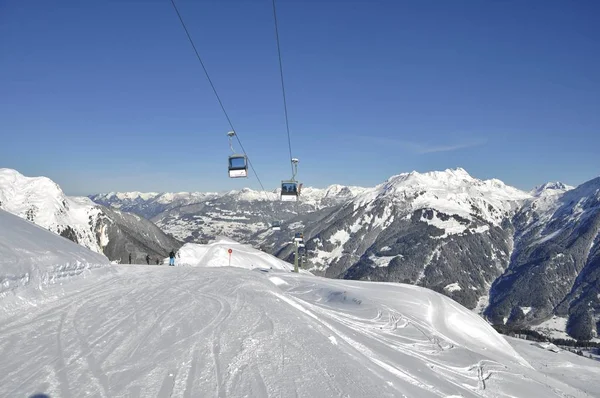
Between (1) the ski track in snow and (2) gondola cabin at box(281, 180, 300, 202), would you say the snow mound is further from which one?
(1) the ski track in snow

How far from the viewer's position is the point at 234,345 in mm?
10711

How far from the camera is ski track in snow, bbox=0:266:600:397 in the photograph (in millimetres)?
8453

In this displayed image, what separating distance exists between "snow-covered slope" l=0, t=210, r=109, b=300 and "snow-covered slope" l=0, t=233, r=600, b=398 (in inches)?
Answer: 34.8

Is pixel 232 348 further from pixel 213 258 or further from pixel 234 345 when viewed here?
pixel 213 258

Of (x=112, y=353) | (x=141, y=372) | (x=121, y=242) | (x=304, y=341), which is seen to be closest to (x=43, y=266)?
(x=112, y=353)

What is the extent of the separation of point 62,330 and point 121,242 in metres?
205

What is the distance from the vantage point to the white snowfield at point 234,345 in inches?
335

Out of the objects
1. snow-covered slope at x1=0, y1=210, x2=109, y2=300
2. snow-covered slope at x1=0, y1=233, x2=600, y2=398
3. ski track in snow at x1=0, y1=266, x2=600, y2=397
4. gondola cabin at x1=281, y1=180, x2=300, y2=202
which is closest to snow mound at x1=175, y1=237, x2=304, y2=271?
gondola cabin at x1=281, y1=180, x2=300, y2=202

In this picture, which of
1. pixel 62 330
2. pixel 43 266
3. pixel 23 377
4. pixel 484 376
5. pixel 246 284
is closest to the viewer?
pixel 23 377

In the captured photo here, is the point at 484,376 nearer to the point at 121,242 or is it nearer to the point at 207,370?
the point at 207,370

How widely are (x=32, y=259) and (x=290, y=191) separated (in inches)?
993

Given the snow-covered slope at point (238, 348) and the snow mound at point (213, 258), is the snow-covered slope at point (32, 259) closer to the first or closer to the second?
the snow-covered slope at point (238, 348)

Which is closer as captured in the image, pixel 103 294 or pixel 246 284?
pixel 103 294

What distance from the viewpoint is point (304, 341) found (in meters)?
11.6
